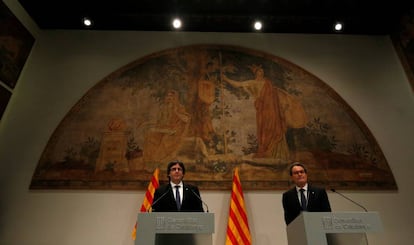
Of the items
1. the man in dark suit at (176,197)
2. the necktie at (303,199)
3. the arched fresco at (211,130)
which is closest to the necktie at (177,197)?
the man in dark suit at (176,197)

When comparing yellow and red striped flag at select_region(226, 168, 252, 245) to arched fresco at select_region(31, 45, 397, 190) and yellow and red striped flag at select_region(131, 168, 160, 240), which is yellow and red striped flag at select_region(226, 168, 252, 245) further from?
yellow and red striped flag at select_region(131, 168, 160, 240)

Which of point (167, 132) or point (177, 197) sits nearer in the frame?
point (177, 197)

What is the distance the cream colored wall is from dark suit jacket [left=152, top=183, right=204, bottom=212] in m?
1.67

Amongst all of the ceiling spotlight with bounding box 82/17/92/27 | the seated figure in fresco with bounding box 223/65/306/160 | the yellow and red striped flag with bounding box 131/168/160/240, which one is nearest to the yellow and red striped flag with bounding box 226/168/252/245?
the seated figure in fresco with bounding box 223/65/306/160

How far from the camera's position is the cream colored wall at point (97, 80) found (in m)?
4.71

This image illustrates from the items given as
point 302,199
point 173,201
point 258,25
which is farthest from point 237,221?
point 258,25

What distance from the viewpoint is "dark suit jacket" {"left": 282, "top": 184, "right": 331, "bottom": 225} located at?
126 inches

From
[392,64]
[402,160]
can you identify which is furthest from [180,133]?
[392,64]

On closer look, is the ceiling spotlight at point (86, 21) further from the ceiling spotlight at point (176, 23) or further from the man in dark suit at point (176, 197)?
the man in dark suit at point (176, 197)

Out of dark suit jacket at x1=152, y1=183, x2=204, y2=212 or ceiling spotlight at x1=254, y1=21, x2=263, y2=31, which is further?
ceiling spotlight at x1=254, y1=21, x2=263, y2=31

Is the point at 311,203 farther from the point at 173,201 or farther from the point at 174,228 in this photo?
the point at 174,228

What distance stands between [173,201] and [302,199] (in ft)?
4.55

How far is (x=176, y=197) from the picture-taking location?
3.28 metres

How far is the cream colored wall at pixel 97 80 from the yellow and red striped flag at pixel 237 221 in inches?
8.4
